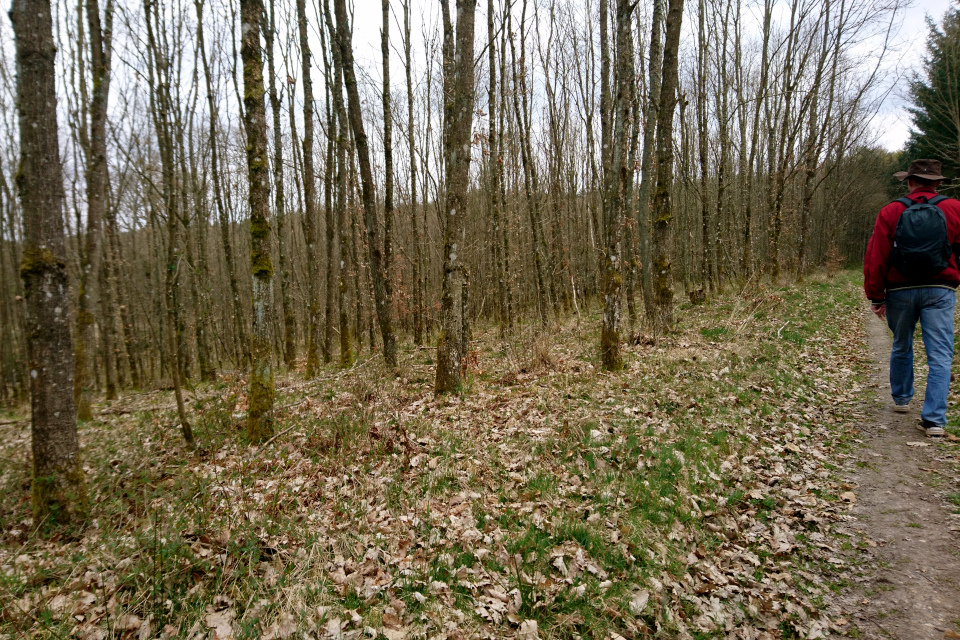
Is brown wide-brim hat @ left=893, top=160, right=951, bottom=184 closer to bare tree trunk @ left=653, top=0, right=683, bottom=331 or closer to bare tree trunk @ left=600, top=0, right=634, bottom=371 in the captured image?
bare tree trunk @ left=600, top=0, right=634, bottom=371

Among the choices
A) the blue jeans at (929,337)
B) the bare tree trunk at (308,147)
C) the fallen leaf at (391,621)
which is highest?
the bare tree trunk at (308,147)

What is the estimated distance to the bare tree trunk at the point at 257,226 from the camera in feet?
19.0

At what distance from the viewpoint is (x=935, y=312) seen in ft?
15.5

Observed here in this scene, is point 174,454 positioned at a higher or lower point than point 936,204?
lower

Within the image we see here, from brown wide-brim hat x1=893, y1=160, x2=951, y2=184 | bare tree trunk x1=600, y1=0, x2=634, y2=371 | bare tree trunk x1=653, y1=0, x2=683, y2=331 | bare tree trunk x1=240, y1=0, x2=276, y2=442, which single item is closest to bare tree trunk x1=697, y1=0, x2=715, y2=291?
bare tree trunk x1=653, y1=0, x2=683, y2=331

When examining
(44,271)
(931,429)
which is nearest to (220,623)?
(44,271)

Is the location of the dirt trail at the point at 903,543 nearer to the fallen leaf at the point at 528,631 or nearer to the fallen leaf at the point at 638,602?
the fallen leaf at the point at 638,602

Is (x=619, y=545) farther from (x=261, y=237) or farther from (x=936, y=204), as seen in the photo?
(x=261, y=237)

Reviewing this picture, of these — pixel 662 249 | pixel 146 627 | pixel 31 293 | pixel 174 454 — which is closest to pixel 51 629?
pixel 146 627

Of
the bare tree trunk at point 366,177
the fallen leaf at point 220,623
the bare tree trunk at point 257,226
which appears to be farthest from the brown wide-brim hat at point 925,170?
the bare tree trunk at point 366,177

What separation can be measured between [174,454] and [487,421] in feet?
14.3

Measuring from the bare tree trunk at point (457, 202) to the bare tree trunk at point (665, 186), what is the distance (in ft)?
15.2

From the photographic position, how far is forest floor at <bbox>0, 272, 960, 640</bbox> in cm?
290

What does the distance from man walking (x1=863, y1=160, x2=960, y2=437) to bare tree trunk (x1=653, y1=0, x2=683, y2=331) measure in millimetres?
4770
